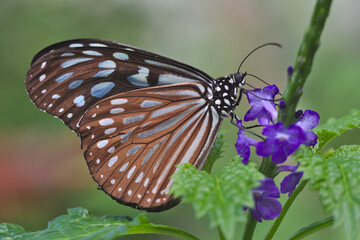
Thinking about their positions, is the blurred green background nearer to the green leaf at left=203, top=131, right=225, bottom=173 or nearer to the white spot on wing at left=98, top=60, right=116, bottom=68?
the green leaf at left=203, top=131, right=225, bottom=173

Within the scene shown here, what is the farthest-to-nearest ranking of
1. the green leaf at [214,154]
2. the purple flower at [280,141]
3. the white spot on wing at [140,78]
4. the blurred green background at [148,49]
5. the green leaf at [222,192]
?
the blurred green background at [148,49], the white spot on wing at [140,78], the green leaf at [214,154], the purple flower at [280,141], the green leaf at [222,192]

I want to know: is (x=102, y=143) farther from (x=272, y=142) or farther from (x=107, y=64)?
(x=272, y=142)

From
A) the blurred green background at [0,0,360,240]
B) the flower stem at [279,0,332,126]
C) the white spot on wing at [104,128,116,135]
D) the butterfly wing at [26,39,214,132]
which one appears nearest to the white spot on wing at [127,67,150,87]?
the butterfly wing at [26,39,214,132]

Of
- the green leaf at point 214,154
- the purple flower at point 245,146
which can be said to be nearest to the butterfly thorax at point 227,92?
→ the green leaf at point 214,154

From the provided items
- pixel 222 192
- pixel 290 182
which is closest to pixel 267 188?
pixel 290 182

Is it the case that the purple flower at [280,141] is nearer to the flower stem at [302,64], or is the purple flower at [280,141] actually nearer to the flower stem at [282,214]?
the flower stem at [302,64]

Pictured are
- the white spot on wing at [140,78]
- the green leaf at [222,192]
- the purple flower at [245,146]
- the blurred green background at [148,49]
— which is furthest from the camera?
the blurred green background at [148,49]
